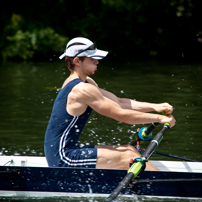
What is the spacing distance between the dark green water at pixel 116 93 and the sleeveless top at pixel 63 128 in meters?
2.19

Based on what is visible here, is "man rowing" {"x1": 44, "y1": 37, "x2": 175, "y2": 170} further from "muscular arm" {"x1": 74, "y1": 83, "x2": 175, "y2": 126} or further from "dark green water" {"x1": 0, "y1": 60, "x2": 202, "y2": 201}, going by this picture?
"dark green water" {"x1": 0, "y1": 60, "x2": 202, "y2": 201}

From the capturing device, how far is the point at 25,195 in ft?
15.3

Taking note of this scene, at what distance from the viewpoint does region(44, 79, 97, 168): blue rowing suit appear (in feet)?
14.2

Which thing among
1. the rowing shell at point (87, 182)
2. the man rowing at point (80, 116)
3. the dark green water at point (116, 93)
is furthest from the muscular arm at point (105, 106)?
the dark green water at point (116, 93)

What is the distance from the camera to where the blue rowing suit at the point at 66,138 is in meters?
4.34

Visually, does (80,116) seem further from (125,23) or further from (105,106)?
(125,23)

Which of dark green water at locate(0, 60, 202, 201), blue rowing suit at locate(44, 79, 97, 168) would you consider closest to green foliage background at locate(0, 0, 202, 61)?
dark green water at locate(0, 60, 202, 201)

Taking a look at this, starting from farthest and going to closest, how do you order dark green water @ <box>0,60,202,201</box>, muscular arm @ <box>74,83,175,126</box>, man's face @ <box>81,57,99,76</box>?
dark green water @ <box>0,60,202,201</box> → man's face @ <box>81,57,99,76</box> → muscular arm @ <box>74,83,175,126</box>

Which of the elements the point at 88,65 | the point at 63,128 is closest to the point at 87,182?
the point at 63,128

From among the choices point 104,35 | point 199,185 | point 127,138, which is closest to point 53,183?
point 199,185

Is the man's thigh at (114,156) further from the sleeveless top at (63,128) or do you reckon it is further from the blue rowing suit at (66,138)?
the sleeveless top at (63,128)

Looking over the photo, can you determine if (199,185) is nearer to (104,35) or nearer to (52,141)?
(52,141)

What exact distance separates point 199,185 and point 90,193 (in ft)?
3.59

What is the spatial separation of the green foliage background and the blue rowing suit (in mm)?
15281
